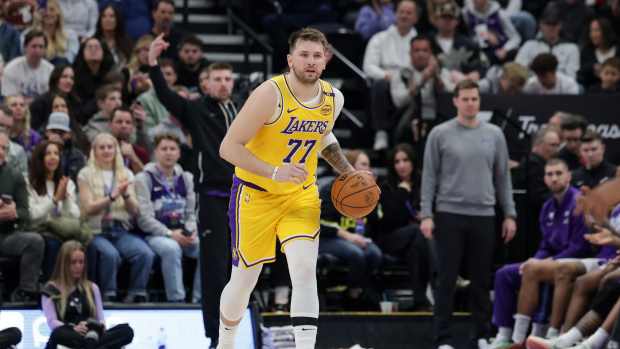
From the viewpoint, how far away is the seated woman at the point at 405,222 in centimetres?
1218

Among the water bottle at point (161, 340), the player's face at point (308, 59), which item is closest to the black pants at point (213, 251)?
the water bottle at point (161, 340)

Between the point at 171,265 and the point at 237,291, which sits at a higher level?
the point at 237,291

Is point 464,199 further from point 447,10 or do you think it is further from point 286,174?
point 447,10

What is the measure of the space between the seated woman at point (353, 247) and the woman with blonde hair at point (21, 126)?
2.91 meters

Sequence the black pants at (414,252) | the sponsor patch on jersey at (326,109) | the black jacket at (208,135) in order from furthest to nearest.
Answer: the black pants at (414,252) → the black jacket at (208,135) → the sponsor patch on jersey at (326,109)

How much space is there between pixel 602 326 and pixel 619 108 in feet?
13.8

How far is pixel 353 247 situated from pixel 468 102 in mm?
1914

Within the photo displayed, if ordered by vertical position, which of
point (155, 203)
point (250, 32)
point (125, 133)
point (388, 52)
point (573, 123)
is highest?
point (250, 32)

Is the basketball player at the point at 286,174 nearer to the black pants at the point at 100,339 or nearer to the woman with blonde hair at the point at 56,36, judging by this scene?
the black pants at the point at 100,339

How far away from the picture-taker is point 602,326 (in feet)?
33.3

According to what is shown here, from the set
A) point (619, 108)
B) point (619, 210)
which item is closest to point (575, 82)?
point (619, 108)

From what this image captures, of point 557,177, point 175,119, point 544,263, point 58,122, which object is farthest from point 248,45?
point 544,263

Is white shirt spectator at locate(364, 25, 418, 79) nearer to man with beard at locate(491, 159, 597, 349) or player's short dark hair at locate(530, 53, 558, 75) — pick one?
player's short dark hair at locate(530, 53, 558, 75)

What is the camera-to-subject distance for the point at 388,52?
14516 millimetres
